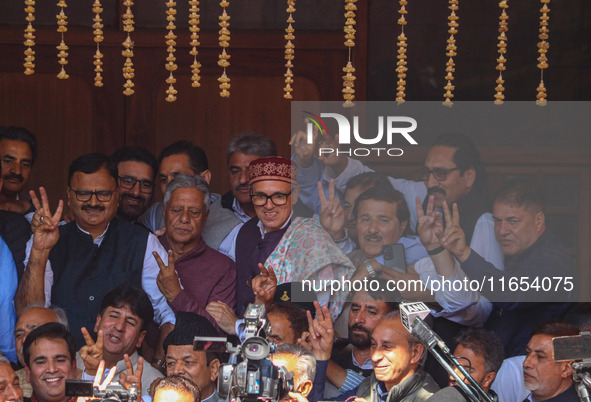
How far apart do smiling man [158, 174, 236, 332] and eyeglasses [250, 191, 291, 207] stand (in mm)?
320

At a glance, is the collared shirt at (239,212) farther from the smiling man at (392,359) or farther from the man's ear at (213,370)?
the smiling man at (392,359)

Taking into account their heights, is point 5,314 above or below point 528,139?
below

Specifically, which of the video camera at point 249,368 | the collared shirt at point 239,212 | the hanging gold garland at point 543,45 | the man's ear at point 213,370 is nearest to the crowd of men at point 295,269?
the man's ear at point 213,370

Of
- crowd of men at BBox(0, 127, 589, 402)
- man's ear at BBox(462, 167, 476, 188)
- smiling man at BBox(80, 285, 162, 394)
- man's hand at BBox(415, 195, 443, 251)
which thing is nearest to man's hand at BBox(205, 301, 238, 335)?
crowd of men at BBox(0, 127, 589, 402)

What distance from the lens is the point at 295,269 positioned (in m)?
6.51

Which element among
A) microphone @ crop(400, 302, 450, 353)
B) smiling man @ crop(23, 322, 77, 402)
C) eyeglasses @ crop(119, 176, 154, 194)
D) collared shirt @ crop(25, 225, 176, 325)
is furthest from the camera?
eyeglasses @ crop(119, 176, 154, 194)

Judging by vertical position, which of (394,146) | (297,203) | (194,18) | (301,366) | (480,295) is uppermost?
(194,18)

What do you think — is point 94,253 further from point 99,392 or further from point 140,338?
point 99,392

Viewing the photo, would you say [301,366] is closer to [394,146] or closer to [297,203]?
[297,203]

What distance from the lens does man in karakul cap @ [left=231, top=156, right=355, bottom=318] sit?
6.48 m

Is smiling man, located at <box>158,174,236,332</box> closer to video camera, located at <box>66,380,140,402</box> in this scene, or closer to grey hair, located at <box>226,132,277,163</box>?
grey hair, located at <box>226,132,277,163</box>

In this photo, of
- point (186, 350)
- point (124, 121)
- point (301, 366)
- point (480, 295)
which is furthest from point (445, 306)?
point (124, 121)

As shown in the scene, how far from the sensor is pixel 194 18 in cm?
668

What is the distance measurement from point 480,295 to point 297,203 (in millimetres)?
1192
